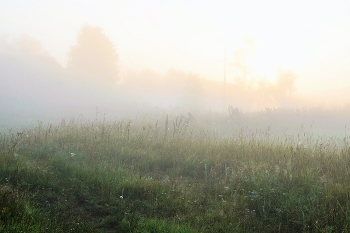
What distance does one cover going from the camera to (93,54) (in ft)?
156

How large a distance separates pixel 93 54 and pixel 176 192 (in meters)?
45.8

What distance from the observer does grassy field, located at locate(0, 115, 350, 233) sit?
14.0ft

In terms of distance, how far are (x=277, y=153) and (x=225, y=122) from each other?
11327 mm

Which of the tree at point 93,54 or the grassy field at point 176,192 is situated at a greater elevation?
the tree at point 93,54

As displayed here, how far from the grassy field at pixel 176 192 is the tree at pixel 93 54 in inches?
1645

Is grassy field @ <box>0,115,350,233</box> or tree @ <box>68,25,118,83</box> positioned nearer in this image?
grassy field @ <box>0,115,350,233</box>

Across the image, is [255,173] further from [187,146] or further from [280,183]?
[187,146]

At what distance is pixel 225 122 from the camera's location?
778 inches

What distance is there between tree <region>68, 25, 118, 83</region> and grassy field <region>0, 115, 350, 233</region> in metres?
41.8

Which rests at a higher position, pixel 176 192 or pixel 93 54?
pixel 93 54

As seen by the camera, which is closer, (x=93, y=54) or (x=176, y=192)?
(x=176, y=192)

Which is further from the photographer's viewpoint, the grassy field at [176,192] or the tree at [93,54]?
the tree at [93,54]

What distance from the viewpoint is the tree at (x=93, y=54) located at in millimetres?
46844

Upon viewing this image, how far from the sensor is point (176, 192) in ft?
18.4
